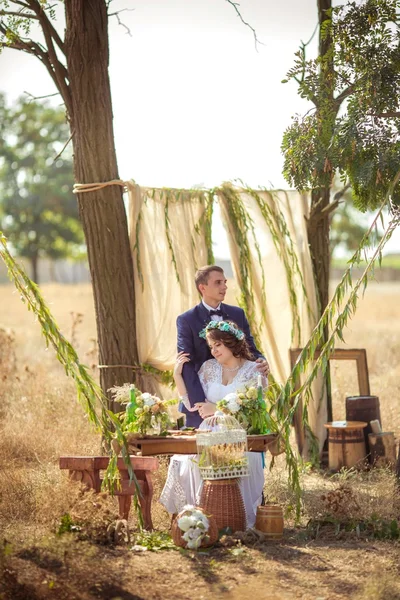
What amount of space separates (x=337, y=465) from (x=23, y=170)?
111 feet

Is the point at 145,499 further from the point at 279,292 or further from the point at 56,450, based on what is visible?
the point at 279,292

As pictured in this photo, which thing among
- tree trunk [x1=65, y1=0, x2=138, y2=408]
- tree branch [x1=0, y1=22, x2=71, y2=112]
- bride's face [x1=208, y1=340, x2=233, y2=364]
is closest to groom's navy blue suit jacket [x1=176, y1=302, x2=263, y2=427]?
bride's face [x1=208, y1=340, x2=233, y2=364]

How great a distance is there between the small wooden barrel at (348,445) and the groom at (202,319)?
5.02 ft

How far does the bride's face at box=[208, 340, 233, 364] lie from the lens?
244 inches

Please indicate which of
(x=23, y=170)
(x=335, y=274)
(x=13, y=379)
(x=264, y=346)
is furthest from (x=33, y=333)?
(x=335, y=274)

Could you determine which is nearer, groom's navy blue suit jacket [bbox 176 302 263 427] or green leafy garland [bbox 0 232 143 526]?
green leafy garland [bbox 0 232 143 526]

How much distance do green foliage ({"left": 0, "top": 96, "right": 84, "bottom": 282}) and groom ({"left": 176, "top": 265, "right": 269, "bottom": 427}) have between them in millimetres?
31579

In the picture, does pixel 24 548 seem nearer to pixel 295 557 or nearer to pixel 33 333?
pixel 295 557

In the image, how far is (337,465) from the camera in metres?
7.72

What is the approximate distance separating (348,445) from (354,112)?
9.75 feet

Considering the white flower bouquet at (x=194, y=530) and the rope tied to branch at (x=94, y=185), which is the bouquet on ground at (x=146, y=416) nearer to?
the white flower bouquet at (x=194, y=530)

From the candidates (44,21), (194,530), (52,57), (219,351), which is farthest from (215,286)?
(44,21)

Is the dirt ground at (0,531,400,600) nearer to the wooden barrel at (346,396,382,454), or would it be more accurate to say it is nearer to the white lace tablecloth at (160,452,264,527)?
the white lace tablecloth at (160,452,264,527)

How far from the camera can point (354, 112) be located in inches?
246
